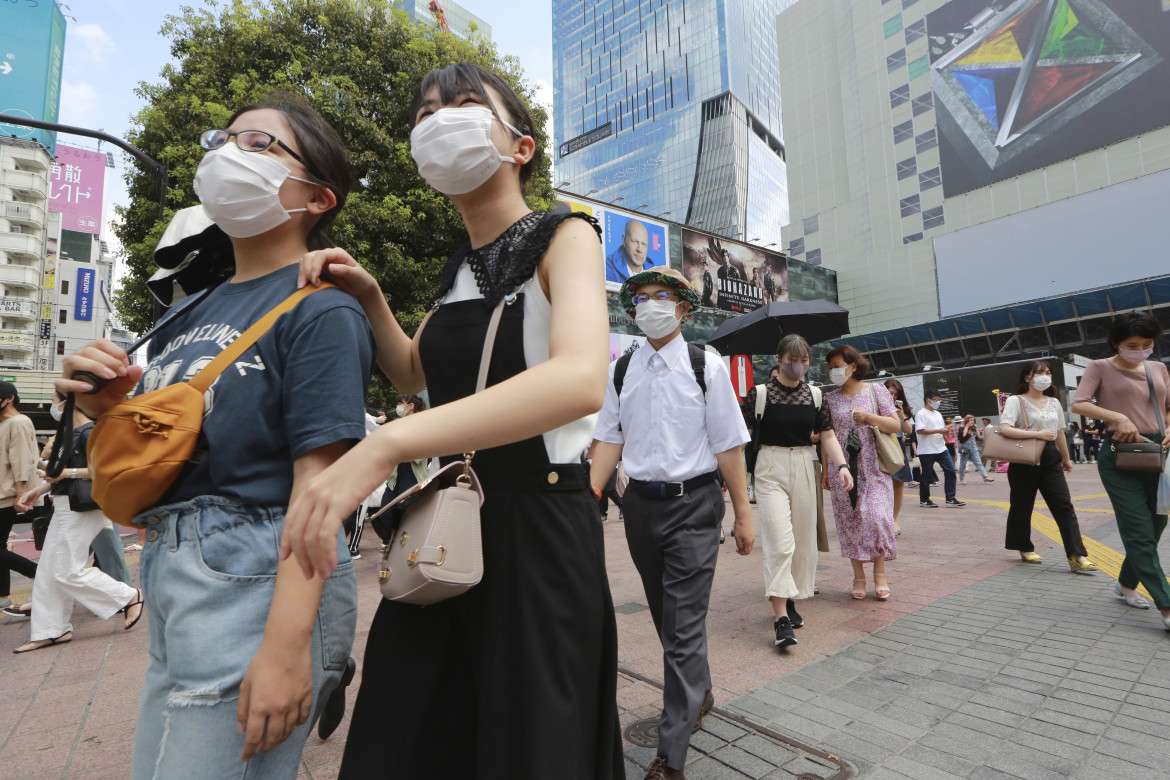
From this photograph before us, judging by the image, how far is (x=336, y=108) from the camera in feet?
34.9

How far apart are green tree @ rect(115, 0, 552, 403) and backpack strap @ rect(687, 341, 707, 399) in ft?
26.8

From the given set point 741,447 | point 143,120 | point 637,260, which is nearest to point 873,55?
point 637,260

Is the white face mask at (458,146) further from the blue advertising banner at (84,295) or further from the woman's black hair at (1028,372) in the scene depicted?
the blue advertising banner at (84,295)

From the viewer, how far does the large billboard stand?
32.9m

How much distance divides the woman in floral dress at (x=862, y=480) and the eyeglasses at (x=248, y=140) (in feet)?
14.4

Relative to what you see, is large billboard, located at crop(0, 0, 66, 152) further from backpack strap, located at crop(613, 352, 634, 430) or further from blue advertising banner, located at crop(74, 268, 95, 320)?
backpack strap, located at crop(613, 352, 634, 430)

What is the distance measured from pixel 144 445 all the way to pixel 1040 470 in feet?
22.9

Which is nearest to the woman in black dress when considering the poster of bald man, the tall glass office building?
the poster of bald man

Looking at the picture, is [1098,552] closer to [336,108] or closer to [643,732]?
[643,732]

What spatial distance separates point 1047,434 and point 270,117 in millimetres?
6529

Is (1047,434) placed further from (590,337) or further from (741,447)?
(590,337)

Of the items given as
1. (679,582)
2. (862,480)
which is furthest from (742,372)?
(679,582)

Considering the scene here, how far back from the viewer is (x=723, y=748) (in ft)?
8.66

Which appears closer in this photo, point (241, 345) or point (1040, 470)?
point (241, 345)
